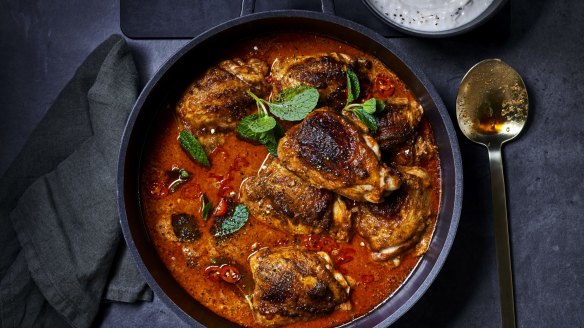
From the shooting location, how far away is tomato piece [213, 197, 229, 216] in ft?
11.6

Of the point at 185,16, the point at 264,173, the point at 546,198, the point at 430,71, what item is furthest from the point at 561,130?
the point at 185,16

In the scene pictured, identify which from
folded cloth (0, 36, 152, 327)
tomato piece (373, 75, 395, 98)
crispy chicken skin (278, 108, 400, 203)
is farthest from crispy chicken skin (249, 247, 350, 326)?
tomato piece (373, 75, 395, 98)

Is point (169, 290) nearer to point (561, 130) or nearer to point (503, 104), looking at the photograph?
point (503, 104)

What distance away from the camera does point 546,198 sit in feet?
13.1

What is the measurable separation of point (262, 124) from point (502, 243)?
1752 mm

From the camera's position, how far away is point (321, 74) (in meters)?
3.51

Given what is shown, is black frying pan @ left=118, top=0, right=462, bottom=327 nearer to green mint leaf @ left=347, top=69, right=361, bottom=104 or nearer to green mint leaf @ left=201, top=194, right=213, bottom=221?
green mint leaf @ left=347, top=69, right=361, bottom=104

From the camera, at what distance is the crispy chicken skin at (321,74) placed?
350 cm

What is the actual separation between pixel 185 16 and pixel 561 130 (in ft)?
8.66

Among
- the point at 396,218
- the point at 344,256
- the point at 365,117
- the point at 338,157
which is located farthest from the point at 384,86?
the point at 344,256

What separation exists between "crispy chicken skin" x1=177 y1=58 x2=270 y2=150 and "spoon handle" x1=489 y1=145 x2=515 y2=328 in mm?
1595

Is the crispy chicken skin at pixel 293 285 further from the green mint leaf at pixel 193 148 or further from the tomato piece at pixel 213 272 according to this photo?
the green mint leaf at pixel 193 148

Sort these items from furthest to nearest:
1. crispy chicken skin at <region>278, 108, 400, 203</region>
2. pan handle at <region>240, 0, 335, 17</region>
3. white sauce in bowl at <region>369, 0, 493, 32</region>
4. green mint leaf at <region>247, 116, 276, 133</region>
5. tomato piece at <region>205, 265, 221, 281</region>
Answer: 1. white sauce in bowl at <region>369, 0, 493, 32</region>
2. tomato piece at <region>205, 265, 221, 281</region>
3. pan handle at <region>240, 0, 335, 17</region>
4. green mint leaf at <region>247, 116, 276, 133</region>
5. crispy chicken skin at <region>278, 108, 400, 203</region>

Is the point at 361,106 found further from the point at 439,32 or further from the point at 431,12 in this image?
the point at 431,12
